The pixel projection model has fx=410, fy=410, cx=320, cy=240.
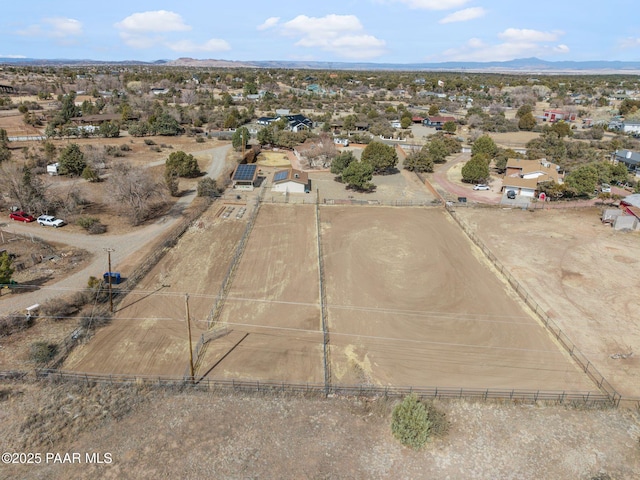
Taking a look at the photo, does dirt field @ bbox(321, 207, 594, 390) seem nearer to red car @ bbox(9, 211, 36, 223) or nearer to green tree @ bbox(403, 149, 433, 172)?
green tree @ bbox(403, 149, 433, 172)

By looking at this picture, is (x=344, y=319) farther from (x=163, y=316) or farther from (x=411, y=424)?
(x=163, y=316)

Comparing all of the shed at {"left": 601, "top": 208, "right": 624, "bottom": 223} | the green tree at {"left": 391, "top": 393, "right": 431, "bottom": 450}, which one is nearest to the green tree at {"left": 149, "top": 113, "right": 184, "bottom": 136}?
the shed at {"left": 601, "top": 208, "right": 624, "bottom": 223}

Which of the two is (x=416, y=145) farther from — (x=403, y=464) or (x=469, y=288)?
(x=403, y=464)

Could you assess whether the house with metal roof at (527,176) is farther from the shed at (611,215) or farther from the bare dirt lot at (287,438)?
the bare dirt lot at (287,438)

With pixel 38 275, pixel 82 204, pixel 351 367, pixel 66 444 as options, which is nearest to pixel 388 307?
pixel 351 367

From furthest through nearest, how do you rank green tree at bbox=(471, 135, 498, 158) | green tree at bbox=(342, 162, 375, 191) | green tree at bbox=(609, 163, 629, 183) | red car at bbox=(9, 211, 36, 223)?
green tree at bbox=(471, 135, 498, 158) → green tree at bbox=(609, 163, 629, 183) → green tree at bbox=(342, 162, 375, 191) → red car at bbox=(9, 211, 36, 223)
